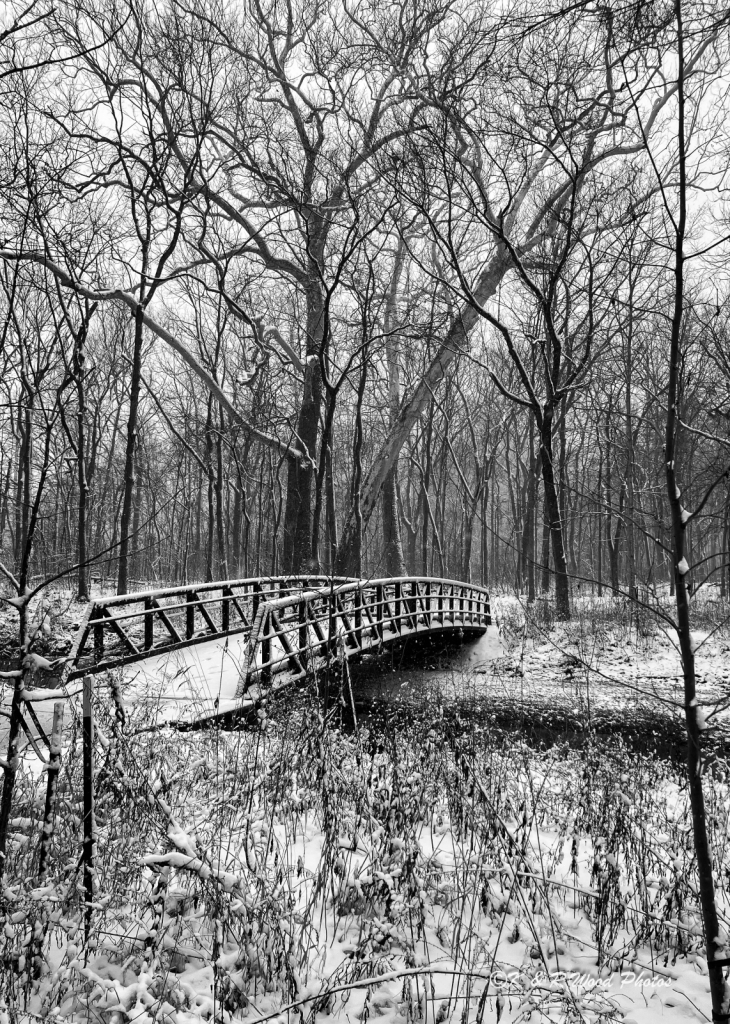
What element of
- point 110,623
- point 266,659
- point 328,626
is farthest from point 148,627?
point 328,626

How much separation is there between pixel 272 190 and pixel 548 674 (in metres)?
12.8

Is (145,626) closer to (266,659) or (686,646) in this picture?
(266,659)

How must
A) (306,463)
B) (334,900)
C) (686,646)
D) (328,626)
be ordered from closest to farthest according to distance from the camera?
1. (686,646)
2. (334,900)
3. (328,626)
4. (306,463)

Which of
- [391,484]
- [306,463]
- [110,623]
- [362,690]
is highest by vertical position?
[391,484]

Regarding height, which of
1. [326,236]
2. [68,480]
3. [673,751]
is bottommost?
[673,751]

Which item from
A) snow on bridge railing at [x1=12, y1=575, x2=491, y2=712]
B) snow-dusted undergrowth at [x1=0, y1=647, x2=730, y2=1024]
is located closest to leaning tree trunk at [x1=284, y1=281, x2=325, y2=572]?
snow on bridge railing at [x1=12, y1=575, x2=491, y2=712]

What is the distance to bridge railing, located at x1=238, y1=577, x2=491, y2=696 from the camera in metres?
7.25

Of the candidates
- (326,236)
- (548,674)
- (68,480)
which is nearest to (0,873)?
(548,674)

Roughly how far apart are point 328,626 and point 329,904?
6483 mm

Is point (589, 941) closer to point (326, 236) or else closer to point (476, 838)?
point (476, 838)

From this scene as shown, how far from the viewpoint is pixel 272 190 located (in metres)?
15.2

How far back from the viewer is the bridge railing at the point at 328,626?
23.8 feet

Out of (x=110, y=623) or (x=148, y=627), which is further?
(x=148, y=627)

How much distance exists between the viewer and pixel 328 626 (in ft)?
33.7
